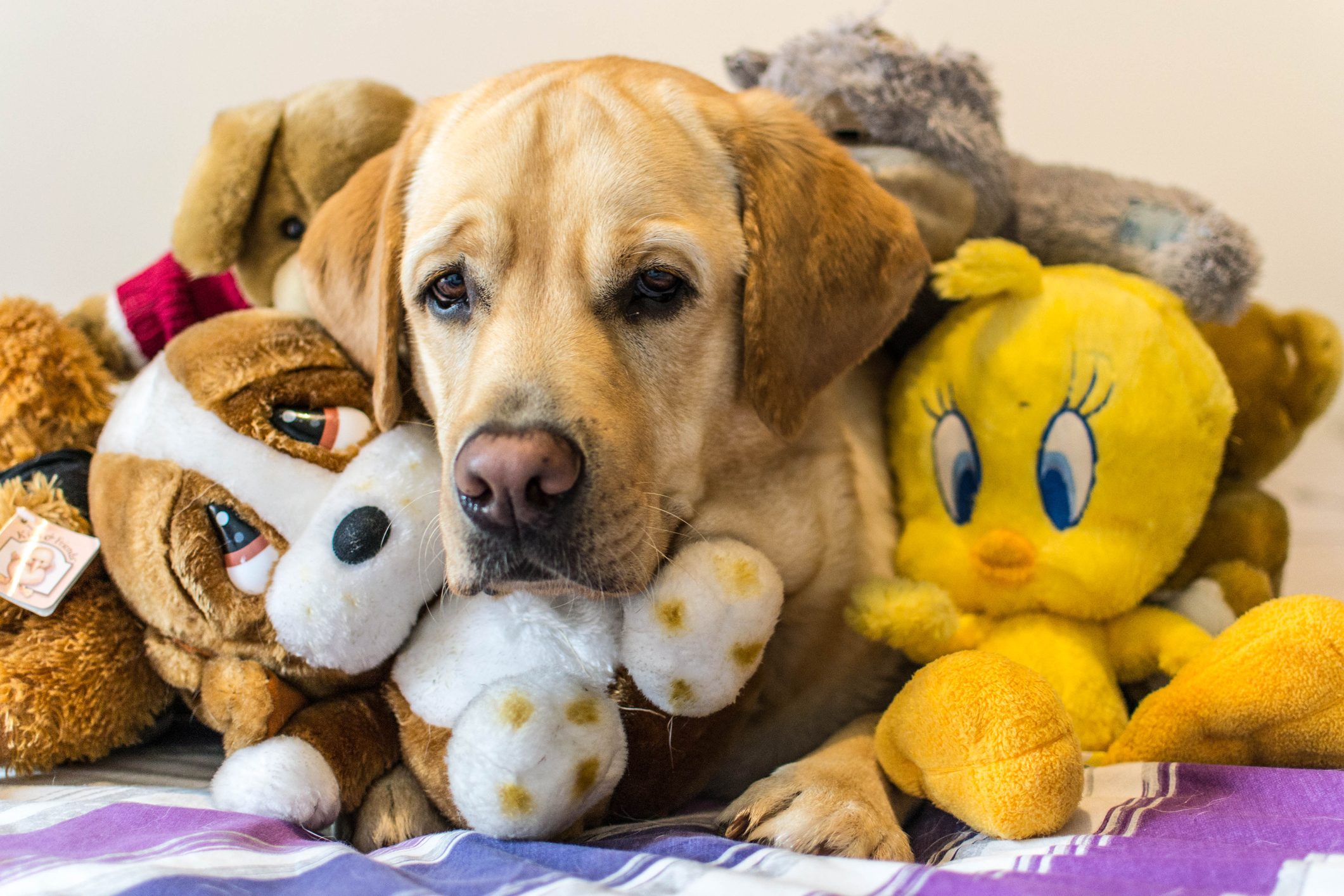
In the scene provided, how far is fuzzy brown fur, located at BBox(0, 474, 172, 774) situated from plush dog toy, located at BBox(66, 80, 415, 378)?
0.60 meters

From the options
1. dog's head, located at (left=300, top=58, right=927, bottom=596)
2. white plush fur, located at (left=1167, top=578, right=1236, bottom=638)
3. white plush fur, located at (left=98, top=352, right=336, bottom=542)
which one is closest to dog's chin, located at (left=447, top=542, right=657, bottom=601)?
dog's head, located at (left=300, top=58, right=927, bottom=596)

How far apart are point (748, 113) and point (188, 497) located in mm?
1208

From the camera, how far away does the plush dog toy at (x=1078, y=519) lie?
1.46m

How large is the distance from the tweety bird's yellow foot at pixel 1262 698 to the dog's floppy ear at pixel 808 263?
80cm

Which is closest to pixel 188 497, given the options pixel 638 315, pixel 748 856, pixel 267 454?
pixel 267 454

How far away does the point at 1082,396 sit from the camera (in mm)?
1709

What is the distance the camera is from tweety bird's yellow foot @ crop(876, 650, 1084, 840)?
3.89 feet

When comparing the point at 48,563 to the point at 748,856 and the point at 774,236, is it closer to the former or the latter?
the point at 748,856

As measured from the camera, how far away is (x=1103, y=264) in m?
2.16

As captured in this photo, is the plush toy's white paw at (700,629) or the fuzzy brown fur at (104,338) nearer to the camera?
the plush toy's white paw at (700,629)

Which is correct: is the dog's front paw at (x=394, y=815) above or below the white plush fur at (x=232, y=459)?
below

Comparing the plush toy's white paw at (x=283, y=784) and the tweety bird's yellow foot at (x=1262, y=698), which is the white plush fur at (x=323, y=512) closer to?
the plush toy's white paw at (x=283, y=784)

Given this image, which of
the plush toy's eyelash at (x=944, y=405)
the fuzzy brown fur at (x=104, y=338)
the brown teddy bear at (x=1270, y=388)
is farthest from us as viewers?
the brown teddy bear at (x=1270, y=388)

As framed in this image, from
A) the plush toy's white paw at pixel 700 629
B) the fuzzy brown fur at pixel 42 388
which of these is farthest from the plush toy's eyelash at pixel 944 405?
the fuzzy brown fur at pixel 42 388
